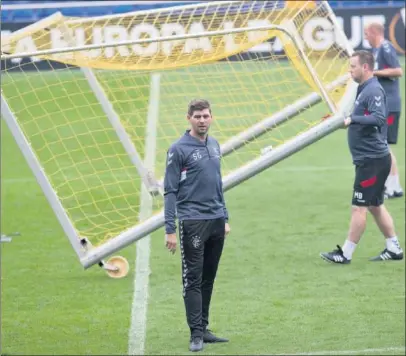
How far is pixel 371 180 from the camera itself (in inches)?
424

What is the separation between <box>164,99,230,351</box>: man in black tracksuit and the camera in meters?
8.30

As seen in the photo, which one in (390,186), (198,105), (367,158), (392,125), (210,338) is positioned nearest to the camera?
(198,105)

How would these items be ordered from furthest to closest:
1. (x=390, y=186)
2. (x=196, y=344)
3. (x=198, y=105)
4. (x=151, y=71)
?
(x=390, y=186), (x=151, y=71), (x=196, y=344), (x=198, y=105)

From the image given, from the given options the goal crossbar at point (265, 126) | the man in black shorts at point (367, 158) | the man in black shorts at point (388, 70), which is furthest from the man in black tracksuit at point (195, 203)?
the man in black shorts at point (388, 70)

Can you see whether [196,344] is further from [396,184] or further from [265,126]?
[396,184]

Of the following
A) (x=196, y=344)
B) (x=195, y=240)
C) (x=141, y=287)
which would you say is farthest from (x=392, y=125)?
(x=196, y=344)

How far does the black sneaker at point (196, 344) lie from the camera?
8477mm

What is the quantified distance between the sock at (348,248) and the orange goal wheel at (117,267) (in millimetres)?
2091

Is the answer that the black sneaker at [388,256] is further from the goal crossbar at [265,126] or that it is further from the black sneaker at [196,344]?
the black sneaker at [196,344]

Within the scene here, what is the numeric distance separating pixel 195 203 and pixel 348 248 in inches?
119

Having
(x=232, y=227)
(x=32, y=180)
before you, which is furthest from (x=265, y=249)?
(x=32, y=180)

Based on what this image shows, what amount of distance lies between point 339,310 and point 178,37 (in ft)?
8.50

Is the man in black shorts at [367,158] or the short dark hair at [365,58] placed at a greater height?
the short dark hair at [365,58]

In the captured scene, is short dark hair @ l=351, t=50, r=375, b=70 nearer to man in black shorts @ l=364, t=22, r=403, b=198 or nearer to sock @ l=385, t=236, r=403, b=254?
sock @ l=385, t=236, r=403, b=254
